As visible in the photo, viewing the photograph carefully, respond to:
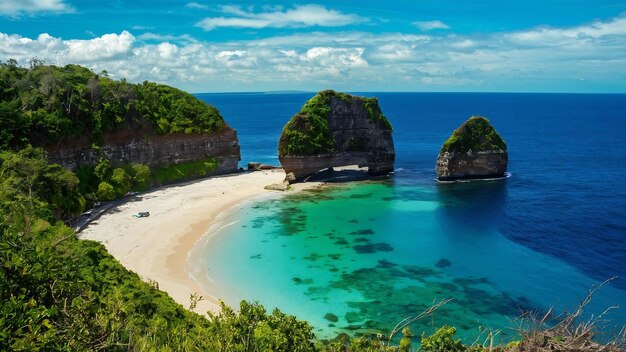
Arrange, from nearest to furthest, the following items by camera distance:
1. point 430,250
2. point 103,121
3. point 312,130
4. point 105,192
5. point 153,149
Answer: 1. point 430,250
2. point 105,192
3. point 103,121
4. point 153,149
5. point 312,130

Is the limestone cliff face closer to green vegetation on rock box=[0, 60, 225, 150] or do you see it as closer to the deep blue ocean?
green vegetation on rock box=[0, 60, 225, 150]

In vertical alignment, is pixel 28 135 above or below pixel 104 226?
above

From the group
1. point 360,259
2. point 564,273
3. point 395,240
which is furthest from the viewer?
point 395,240

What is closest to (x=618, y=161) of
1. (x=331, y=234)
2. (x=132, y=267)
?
(x=331, y=234)

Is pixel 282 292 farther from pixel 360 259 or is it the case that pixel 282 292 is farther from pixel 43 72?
pixel 43 72

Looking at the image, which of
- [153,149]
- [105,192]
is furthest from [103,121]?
[105,192]

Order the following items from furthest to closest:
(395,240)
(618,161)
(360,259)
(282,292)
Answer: (618,161) → (395,240) → (360,259) → (282,292)

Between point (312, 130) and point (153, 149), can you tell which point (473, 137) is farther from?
point (153, 149)

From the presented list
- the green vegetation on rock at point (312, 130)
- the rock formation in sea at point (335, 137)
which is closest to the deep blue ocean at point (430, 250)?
the rock formation in sea at point (335, 137)
